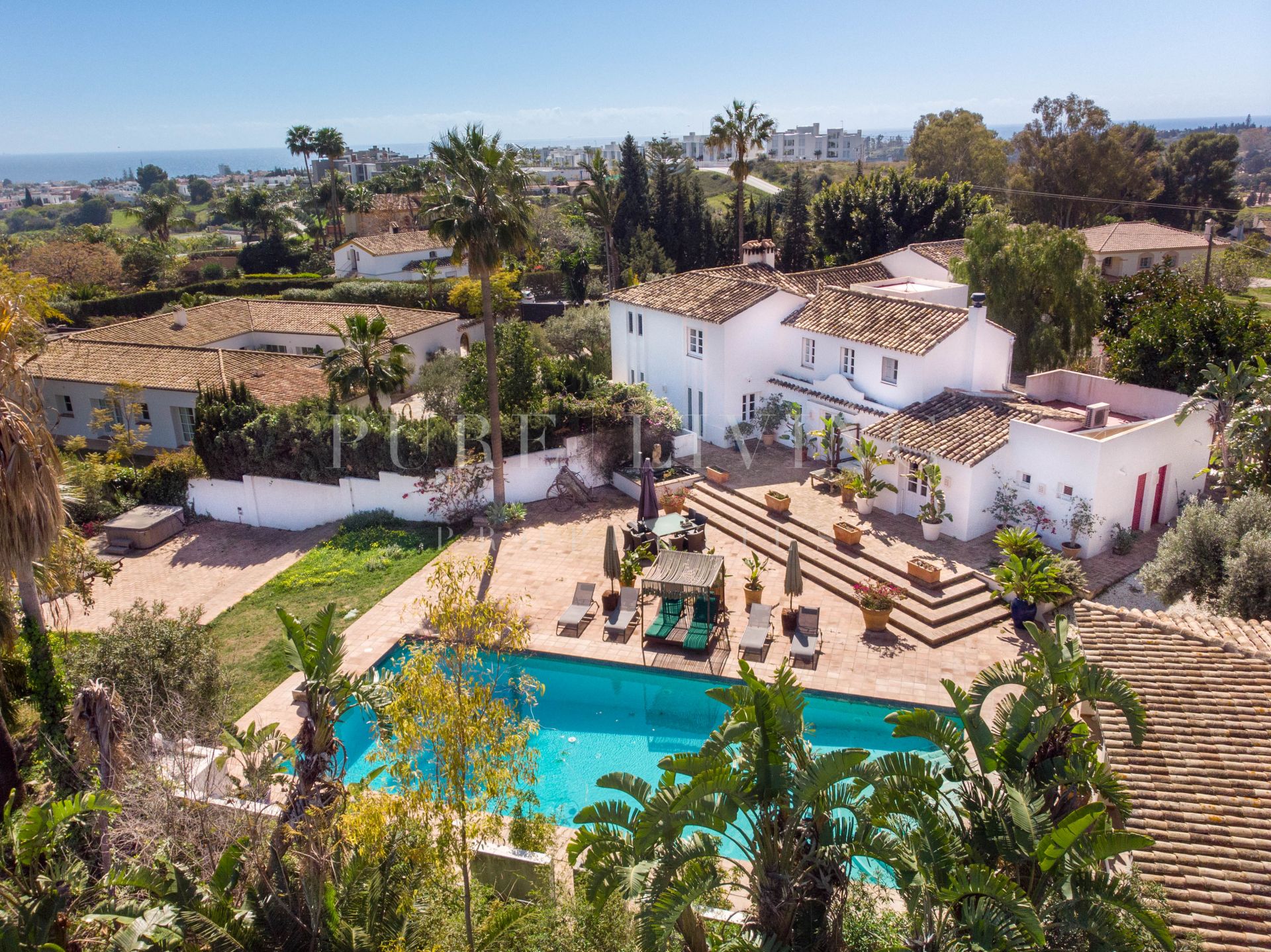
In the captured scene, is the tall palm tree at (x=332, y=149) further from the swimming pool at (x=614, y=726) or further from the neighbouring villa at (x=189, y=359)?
the swimming pool at (x=614, y=726)

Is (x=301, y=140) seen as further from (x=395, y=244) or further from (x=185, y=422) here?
(x=185, y=422)

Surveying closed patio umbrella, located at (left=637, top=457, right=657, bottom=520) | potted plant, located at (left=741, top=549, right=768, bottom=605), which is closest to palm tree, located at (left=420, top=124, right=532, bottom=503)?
closed patio umbrella, located at (left=637, top=457, right=657, bottom=520)

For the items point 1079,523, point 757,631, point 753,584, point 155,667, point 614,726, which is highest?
point 1079,523

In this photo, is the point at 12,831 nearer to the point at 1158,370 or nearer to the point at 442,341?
the point at 1158,370

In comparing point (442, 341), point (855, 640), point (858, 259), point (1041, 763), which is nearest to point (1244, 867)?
point (1041, 763)

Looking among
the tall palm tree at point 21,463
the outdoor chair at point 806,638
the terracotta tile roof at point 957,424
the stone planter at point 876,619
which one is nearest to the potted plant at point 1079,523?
the terracotta tile roof at point 957,424

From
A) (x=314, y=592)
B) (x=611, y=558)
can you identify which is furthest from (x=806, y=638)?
(x=314, y=592)
